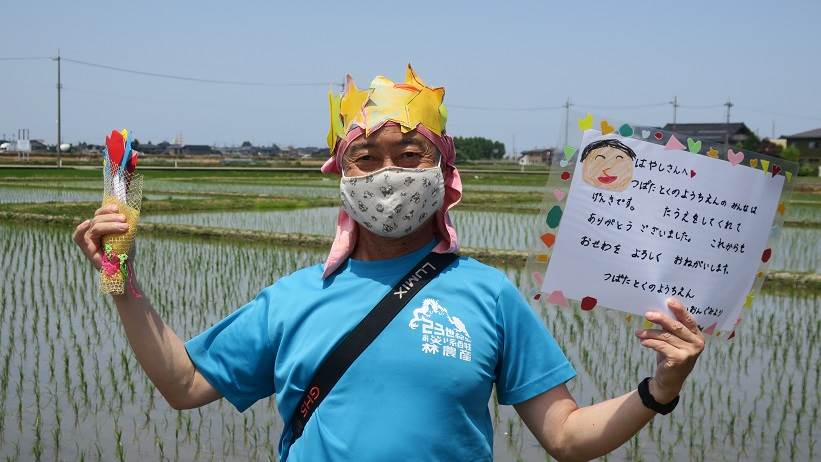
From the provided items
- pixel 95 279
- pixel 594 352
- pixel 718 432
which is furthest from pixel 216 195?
pixel 718 432

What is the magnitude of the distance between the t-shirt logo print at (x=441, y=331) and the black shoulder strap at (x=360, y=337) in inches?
1.6

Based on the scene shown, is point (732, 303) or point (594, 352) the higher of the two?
point (732, 303)

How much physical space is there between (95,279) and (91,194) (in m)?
11.7

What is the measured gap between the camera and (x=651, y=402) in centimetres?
169

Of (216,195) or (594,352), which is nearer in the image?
(594,352)

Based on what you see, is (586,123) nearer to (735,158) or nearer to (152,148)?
(735,158)

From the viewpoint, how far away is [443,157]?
1.90 m

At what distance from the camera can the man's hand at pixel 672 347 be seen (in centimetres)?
164

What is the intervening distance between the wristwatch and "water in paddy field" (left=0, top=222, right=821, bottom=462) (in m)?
0.21

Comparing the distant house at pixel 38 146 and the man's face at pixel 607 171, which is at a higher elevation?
the man's face at pixel 607 171

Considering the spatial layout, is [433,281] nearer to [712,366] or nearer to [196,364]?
[196,364]

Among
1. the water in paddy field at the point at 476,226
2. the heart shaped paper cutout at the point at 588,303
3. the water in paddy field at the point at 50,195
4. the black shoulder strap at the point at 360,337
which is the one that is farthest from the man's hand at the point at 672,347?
the water in paddy field at the point at 50,195

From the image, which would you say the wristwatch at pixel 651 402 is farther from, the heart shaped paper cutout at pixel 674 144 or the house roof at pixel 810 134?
the house roof at pixel 810 134

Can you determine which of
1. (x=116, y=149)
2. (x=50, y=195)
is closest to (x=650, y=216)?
(x=116, y=149)
